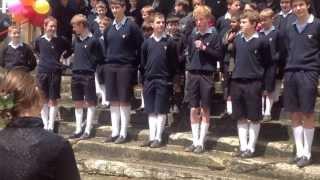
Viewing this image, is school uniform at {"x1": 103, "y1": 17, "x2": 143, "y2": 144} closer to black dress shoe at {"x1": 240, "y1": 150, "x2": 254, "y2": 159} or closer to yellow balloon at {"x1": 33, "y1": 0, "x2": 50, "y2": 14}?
yellow balloon at {"x1": 33, "y1": 0, "x2": 50, "y2": 14}

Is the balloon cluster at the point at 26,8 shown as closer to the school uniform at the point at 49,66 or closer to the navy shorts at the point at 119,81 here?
the school uniform at the point at 49,66

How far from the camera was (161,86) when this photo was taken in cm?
785

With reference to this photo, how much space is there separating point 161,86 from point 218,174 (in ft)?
5.06

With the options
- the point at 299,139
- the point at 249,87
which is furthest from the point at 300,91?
the point at 249,87

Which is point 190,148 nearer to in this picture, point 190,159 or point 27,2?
point 190,159

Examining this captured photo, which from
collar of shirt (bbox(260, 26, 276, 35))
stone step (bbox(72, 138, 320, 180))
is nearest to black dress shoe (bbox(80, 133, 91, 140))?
stone step (bbox(72, 138, 320, 180))

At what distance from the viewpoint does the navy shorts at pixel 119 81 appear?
8156 millimetres

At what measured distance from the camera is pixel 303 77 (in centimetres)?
658

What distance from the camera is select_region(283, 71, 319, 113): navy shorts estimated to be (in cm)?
651

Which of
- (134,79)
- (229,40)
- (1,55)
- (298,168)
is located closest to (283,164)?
(298,168)

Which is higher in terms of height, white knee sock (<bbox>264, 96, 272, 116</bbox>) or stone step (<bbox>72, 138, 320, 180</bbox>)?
white knee sock (<bbox>264, 96, 272, 116</bbox>)

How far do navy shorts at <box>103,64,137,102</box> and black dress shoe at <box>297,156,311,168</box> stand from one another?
8.33 ft

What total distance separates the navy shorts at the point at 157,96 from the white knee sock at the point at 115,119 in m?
0.44

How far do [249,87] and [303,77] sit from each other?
66cm
